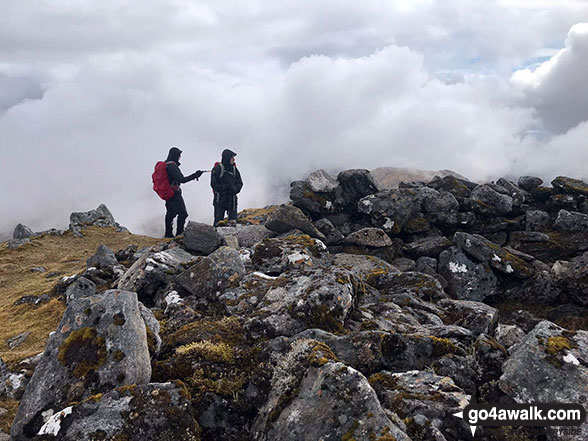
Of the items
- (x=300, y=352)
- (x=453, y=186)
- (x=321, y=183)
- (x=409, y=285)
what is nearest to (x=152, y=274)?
(x=300, y=352)

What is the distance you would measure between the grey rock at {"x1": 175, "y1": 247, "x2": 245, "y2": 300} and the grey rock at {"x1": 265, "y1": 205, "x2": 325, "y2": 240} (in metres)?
7.93

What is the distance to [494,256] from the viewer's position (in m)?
18.9

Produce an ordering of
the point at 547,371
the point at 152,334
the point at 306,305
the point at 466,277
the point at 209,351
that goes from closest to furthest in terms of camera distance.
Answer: the point at 547,371, the point at 209,351, the point at 152,334, the point at 306,305, the point at 466,277

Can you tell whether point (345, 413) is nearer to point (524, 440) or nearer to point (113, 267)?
point (524, 440)

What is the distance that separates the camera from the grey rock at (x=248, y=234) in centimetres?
2270

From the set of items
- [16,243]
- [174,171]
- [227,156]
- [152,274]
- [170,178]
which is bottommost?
[152,274]

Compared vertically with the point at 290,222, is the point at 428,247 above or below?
below

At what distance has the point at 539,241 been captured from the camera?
21.9 m

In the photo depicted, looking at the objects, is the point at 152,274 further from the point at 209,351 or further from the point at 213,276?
the point at 209,351

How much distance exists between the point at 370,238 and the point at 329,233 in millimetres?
2511

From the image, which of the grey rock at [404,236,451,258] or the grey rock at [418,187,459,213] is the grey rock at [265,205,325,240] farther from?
the grey rock at [418,187,459,213]

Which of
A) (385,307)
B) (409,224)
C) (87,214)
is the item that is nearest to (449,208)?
(409,224)

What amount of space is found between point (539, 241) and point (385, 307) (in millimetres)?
14491

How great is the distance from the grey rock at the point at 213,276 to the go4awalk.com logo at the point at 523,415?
815 centimetres
